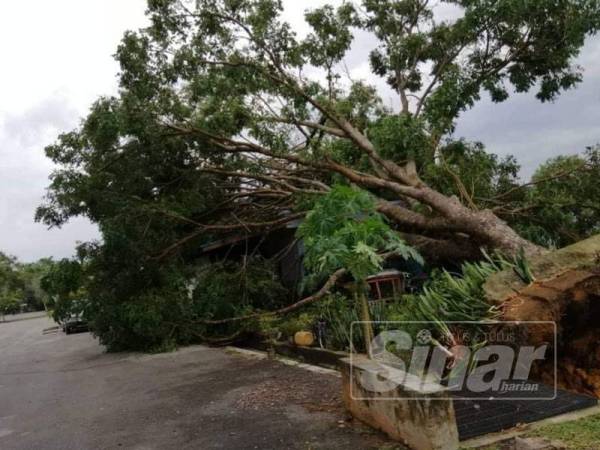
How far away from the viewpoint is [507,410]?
4434 mm

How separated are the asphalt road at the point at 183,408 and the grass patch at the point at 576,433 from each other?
1.30 m

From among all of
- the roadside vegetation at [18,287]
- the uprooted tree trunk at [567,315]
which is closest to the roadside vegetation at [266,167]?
the uprooted tree trunk at [567,315]

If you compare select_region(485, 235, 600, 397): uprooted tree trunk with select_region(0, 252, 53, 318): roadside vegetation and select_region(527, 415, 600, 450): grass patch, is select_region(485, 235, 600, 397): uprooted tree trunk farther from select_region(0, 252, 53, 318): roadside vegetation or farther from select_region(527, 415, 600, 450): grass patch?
select_region(0, 252, 53, 318): roadside vegetation

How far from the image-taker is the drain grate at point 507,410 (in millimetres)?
4145

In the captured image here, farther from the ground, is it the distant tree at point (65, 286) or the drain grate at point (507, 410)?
the distant tree at point (65, 286)

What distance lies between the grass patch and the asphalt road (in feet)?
4.27

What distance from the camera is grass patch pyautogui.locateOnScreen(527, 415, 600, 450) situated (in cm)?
358

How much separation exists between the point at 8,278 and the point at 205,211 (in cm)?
5440

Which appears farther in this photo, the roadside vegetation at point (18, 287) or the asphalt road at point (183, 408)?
the roadside vegetation at point (18, 287)

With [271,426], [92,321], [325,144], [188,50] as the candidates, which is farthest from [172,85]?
[271,426]

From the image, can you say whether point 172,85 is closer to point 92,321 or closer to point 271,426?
point 92,321

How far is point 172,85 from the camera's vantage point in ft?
40.3

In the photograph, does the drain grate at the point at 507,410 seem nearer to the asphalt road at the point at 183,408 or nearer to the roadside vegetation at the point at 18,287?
the asphalt road at the point at 183,408

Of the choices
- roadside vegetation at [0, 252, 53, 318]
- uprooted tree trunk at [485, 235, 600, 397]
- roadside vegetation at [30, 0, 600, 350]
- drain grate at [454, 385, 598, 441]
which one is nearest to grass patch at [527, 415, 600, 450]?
drain grate at [454, 385, 598, 441]
